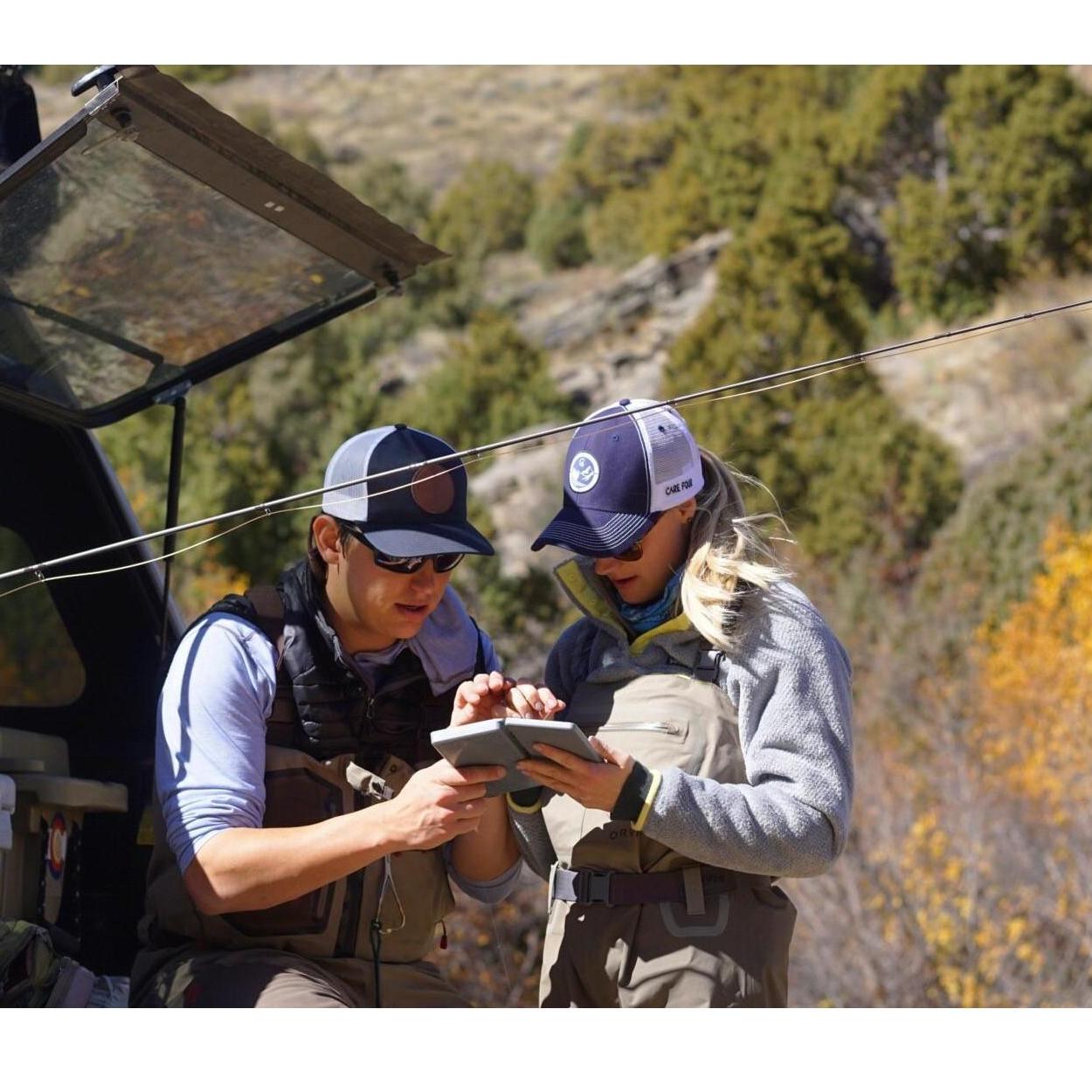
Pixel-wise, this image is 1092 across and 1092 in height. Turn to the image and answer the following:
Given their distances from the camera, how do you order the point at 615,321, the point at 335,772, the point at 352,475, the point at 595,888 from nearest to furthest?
1. the point at 595,888
2. the point at 335,772
3. the point at 352,475
4. the point at 615,321

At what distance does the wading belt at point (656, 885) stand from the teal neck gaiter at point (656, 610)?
491 millimetres

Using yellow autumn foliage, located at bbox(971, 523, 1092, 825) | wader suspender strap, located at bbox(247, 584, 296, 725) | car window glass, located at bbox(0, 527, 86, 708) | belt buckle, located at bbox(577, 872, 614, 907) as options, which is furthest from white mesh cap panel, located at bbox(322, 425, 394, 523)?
yellow autumn foliage, located at bbox(971, 523, 1092, 825)

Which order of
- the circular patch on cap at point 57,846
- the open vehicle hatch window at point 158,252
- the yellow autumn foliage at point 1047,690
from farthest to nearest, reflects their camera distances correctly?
the yellow autumn foliage at point 1047,690
the circular patch on cap at point 57,846
the open vehicle hatch window at point 158,252

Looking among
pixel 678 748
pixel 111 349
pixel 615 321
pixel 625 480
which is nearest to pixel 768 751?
pixel 678 748

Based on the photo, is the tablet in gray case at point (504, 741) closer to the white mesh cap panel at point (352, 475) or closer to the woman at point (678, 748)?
the woman at point (678, 748)

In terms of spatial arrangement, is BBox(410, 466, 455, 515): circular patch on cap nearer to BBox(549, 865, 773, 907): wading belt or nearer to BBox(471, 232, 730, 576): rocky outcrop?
BBox(549, 865, 773, 907): wading belt

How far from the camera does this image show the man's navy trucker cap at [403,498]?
3.10m

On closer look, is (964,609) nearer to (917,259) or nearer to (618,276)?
(917,259)

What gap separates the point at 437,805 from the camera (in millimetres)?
2775

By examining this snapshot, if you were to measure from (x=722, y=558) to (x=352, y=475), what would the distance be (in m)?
0.78

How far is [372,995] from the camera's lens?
308 cm

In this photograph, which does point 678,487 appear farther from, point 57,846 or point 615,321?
point 615,321

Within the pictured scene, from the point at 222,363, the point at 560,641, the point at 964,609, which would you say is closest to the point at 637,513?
the point at 560,641

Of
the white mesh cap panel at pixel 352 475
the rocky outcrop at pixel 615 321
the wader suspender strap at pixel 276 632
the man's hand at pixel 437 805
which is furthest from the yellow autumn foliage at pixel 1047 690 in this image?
the man's hand at pixel 437 805
